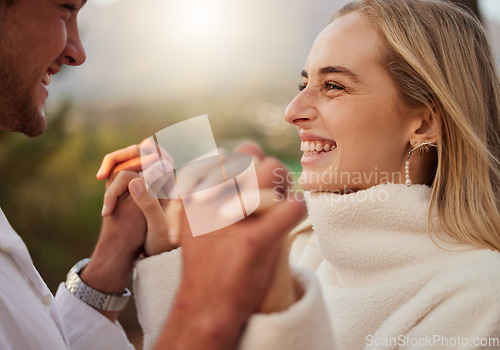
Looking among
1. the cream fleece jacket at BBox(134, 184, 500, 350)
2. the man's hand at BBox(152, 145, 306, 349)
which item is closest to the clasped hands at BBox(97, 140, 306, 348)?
the man's hand at BBox(152, 145, 306, 349)

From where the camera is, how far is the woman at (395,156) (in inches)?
34.8

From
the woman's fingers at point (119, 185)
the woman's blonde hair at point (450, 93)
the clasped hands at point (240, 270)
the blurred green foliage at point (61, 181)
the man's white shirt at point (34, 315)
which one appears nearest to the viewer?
the clasped hands at point (240, 270)

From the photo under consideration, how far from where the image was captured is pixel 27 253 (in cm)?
70

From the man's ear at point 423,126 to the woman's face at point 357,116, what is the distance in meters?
0.01

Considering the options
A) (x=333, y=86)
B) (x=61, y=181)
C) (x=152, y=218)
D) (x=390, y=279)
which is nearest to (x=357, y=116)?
(x=333, y=86)

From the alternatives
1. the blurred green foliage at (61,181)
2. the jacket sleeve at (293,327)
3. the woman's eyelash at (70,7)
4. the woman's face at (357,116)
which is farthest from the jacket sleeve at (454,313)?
the blurred green foliage at (61,181)

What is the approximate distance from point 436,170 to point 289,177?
26.3 inches

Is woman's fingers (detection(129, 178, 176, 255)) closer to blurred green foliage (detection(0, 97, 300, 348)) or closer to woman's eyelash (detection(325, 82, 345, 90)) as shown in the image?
woman's eyelash (detection(325, 82, 345, 90))

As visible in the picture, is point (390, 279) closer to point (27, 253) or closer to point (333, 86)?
point (333, 86)

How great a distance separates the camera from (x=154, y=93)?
2162mm

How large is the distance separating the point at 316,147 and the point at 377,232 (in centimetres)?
23

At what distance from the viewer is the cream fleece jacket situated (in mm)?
761

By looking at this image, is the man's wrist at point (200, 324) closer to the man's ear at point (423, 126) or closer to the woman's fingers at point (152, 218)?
the woman's fingers at point (152, 218)

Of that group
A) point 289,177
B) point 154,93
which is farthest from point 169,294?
point 154,93
